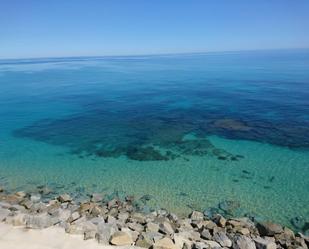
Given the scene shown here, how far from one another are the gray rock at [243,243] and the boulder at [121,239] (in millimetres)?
4222

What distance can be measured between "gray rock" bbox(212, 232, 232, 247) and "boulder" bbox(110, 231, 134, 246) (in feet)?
11.7

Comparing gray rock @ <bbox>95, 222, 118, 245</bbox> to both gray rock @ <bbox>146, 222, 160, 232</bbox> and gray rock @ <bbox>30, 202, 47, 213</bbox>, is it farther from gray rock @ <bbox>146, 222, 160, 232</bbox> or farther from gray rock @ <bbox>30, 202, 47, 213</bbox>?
gray rock @ <bbox>30, 202, 47, 213</bbox>

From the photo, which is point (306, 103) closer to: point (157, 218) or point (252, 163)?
point (252, 163)

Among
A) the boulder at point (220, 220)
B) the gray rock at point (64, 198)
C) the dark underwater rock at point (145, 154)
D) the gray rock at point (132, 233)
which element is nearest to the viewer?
the gray rock at point (132, 233)

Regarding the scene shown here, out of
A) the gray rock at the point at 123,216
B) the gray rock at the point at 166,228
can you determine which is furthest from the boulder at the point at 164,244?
the gray rock at the point at 123,216

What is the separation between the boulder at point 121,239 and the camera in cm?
1195

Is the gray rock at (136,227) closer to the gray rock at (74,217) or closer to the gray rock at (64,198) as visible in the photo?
the gray rock at (74,217)

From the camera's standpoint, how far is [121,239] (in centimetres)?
1207

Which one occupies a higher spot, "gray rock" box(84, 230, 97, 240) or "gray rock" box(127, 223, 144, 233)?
"gray rock" box(84, 230, 97, 240)

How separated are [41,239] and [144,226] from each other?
437 cm

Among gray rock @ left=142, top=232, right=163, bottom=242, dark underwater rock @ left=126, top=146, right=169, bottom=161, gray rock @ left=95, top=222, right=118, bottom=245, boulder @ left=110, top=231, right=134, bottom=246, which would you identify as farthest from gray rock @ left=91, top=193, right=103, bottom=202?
dark underwater rock @ left=126, top=146, right=169, bottom=161

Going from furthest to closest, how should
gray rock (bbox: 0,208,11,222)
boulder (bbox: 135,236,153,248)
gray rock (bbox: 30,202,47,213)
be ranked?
1. gray rock (bbox: 30,202,47,213)
2. gray rock (bbox: 0,208,11,222)
3. boulder (bbox: 135,236,153,248)

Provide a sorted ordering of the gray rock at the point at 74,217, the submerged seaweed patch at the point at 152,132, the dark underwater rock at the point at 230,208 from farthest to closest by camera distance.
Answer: the submerged seaweed patch at the point at 152,132 < the dark underwater rock at the point at 230,208 < the gray rock at the point at 74,217

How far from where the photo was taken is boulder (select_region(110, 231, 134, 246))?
11.9 m
